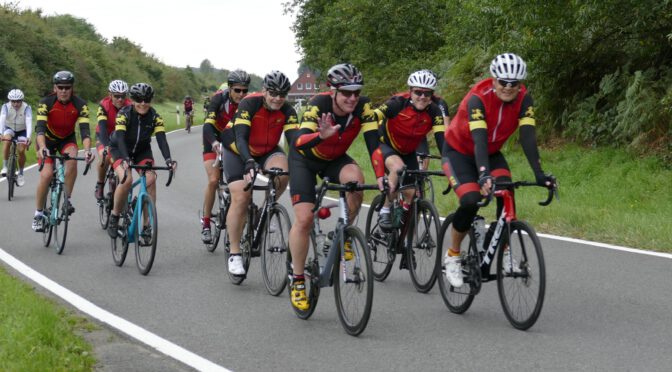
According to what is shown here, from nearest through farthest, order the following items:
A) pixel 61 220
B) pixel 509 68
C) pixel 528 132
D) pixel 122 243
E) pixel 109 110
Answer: pixel 509 68, pixel 528 132, pixel 122 243, pixel 61 220, pixel 109 110

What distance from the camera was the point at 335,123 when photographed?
22.6ft

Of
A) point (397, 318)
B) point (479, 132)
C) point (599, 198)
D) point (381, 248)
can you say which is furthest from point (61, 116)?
point (599, 198)

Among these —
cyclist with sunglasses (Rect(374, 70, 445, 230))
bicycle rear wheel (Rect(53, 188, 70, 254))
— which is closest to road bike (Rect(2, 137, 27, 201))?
bicycle rear wheel (Rect(53, 188, 70, 254))

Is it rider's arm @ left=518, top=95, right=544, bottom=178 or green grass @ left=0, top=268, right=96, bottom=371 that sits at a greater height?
rider's arm @ left=518, top=95, right=544, bottom=178

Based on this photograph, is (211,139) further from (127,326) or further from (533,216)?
(533,216)

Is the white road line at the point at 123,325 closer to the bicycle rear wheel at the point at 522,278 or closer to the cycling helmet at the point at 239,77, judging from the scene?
the bicycle rear wheel at the point at 522,278

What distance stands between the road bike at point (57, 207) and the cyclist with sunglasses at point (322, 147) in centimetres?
434

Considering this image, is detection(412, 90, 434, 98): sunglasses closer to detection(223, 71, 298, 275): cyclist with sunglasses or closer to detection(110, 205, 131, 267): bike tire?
detection(223, 71, 298, 275): cyclist with sunglasses

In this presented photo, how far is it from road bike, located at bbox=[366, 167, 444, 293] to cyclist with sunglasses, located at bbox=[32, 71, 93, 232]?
14.0ft

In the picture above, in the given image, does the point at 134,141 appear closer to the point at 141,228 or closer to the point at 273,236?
the point at 141,228

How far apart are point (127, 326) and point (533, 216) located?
6.73 metres

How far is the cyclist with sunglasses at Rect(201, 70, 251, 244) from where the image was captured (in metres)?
9.84

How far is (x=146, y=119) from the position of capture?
997 centimetres

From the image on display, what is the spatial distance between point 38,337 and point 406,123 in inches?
174
